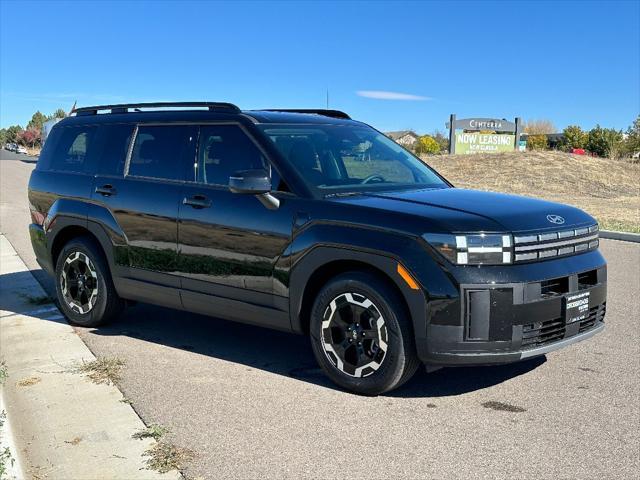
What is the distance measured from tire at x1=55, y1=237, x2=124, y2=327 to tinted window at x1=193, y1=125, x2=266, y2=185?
1.45 m

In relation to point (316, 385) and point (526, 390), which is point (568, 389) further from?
point (316, 385)

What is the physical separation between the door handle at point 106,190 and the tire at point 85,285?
0.50 meters

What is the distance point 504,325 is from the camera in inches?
172

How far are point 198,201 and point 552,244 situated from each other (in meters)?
2.60

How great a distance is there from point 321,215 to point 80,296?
2.89 meters

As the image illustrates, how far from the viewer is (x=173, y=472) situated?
367cm

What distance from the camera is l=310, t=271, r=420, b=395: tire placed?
15.0 ft

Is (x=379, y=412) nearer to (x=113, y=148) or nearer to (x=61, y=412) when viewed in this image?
(x=61, y=412)

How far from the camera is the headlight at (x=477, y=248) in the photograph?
14.2ft

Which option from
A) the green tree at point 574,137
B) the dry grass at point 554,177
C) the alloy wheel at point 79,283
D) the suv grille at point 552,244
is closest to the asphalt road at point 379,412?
the alloy wheel at point 79,283

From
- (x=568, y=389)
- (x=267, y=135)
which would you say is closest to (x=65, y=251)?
(x=267, y=135)

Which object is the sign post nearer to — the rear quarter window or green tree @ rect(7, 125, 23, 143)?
the rear quarter window

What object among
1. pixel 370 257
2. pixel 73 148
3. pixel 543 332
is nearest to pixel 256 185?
pixel 370 257

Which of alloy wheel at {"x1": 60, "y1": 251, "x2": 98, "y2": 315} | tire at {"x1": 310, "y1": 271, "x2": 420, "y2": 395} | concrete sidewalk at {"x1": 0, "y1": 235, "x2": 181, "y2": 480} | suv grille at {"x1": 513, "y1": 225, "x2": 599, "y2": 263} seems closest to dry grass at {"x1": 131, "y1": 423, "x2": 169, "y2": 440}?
concrete sidewalk at {"x1": 0, "y1": 235, "x2": 181, "y2": 480}
